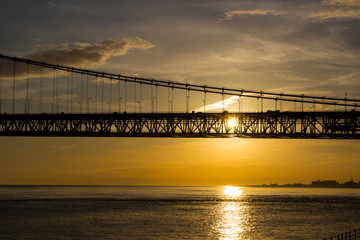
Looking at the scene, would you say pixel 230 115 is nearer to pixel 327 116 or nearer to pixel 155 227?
pixel 327 116

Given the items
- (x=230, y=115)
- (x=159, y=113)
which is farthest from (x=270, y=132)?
(x=159, y=113)

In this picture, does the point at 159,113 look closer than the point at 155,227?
No

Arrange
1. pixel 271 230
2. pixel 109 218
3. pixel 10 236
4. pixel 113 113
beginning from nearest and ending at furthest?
pixel 10 236 → pixel 271 230 → pixel 109 218 → pixel 113 113

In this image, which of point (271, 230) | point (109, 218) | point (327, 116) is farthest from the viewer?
point (327, 116)

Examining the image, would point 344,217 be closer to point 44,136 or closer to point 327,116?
point 327,116

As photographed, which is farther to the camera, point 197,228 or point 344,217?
point 344,217

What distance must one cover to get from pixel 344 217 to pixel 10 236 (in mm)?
43533

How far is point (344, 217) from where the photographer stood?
214 feet

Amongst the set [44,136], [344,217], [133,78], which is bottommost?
[344,217]

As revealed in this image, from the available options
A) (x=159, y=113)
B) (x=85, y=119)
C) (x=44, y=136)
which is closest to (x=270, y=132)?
(x=159, y=113)

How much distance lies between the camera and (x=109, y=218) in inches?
2447

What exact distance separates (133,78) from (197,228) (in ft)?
172

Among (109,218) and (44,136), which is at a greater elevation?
(44,136)

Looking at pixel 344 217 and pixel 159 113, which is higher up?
pixel 159 113
